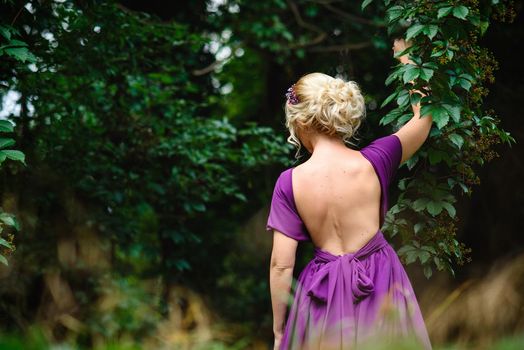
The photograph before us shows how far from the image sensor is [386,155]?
2.80 m

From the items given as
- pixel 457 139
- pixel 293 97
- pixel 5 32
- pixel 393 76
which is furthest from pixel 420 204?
pixel 5 32

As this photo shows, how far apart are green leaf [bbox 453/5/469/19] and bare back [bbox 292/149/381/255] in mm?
757

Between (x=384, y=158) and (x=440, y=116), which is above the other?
(x=440, y=116)

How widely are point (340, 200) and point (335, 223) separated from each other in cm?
10

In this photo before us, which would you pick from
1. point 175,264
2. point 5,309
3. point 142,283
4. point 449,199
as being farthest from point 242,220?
point 449,199

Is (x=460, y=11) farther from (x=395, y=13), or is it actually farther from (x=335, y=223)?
(x=335, y=223)

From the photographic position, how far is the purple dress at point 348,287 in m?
2.65

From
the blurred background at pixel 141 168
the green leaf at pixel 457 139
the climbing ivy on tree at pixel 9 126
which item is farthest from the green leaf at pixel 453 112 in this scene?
the climbing ivy on tree at pixel 9 126

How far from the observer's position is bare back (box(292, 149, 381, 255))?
274cm

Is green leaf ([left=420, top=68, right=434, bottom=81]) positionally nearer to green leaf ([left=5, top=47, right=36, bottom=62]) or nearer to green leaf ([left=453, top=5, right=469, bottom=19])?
green leaf ([left=453, top=5, right=469, bottom=19])

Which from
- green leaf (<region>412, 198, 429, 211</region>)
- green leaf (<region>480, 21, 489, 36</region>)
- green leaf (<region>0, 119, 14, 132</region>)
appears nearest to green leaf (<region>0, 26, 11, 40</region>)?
green leaf (<region>0, 119, 14, 132</region>)

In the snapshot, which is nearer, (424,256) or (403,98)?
(403,98)

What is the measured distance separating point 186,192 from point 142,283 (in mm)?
1930

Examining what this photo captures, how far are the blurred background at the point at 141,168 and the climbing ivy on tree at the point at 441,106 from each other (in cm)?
72
